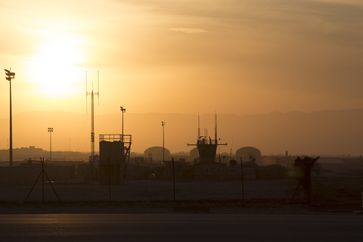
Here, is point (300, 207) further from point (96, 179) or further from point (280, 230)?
point (96, 179)

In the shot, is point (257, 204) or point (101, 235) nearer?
point (101, 235)

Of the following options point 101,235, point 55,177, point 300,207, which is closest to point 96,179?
point 55,177

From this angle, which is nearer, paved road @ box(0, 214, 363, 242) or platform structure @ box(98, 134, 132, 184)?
paved road @ box(0, 214, 363, 242)

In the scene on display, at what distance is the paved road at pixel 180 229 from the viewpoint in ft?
60.3

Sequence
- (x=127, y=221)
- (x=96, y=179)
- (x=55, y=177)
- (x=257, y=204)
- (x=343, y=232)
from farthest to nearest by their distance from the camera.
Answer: (x=55, y=177), (x=96, y=179), (x=257, y=204), (x=127, y=221), (x=343, y=232)

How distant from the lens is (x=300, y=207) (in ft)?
114

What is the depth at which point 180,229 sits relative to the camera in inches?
804

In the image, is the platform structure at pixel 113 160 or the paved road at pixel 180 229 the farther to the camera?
the platform structure at pixel 113 160

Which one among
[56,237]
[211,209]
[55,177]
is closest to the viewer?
[56,237]

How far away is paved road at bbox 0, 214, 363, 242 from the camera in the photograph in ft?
60.3

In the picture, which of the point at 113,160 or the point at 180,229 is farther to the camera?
the point at 113,160

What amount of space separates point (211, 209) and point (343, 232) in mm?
13404

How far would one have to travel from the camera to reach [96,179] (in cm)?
7344

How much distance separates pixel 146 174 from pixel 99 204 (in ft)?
148
